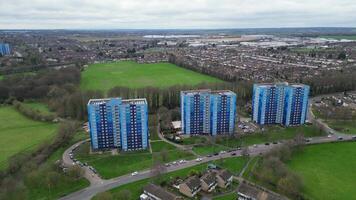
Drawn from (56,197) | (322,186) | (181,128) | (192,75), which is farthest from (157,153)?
(192,75)

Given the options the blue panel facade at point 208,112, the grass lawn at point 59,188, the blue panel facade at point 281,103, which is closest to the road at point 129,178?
the grass lawn at point 59,188

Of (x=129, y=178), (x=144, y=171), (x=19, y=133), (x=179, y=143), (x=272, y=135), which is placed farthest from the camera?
(x=19, y=133)

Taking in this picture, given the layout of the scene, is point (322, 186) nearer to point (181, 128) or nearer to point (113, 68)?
point (181, 128)

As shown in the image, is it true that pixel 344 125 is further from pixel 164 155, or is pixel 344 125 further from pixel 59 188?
pixel 59 188

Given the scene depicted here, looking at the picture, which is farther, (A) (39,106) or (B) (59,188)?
(A) (39,106)

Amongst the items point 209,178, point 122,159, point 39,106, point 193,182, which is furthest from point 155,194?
point 39,106

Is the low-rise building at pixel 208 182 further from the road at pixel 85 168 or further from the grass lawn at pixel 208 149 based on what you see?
the road at pixel 85 168
